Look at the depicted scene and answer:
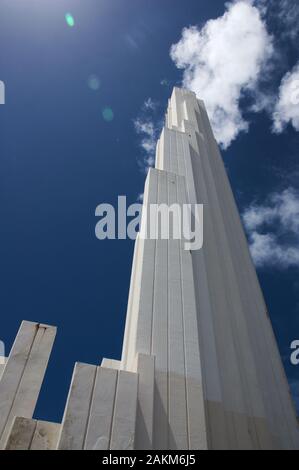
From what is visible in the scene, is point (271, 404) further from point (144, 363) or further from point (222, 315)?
point (144, 363)

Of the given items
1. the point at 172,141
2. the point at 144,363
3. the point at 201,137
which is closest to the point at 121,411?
the point at 144,363

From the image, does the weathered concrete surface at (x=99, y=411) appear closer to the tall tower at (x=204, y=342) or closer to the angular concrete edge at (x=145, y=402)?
the angular concrete edge at (x=145, y=402)

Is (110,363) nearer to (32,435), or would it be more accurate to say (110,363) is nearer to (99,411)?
(99,411)

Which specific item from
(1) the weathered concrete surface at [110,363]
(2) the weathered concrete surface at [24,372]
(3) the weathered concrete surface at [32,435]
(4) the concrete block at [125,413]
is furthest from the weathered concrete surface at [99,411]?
(1) the weathered concrete surface at [110,363]

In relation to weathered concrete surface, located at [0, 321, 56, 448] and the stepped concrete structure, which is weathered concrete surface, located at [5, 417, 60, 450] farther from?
weathered concrete surface, located at [0, 321, 56, 448]

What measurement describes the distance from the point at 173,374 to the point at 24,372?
204cm

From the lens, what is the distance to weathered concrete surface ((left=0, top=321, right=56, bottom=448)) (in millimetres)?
4235

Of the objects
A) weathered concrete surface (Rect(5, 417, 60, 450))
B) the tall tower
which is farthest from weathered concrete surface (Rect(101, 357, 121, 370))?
weathered concrete surface (Rect(5, 417, 60, 450))

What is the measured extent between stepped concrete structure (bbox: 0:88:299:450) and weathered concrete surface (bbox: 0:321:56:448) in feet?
0.04

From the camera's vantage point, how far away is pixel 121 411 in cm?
377

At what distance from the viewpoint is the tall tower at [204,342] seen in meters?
4.35
